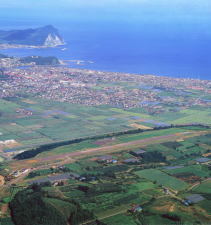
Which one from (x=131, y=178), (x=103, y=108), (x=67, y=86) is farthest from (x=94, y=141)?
(x=67, y=86)

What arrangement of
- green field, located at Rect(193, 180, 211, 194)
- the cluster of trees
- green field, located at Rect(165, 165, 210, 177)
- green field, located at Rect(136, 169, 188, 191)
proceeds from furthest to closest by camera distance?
green field, located at Rect(165, 165, 210, 177) < green field, located at Rect(136, 169, 188, 191) < green field, located at Rect(193, 180, 211, 194) < the cluster of trees

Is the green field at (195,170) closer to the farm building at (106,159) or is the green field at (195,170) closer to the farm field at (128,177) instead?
the farm field at (128,177)

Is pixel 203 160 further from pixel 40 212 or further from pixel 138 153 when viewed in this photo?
pixel 40 212

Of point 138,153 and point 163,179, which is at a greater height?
point 138,153

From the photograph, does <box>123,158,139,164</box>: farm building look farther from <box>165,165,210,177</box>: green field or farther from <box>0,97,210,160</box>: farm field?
<box>0,97,210,160</box>: farm field

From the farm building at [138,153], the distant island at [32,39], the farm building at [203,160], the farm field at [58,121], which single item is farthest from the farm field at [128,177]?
the distant island at [32,39]

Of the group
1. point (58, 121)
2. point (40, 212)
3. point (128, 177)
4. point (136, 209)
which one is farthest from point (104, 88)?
point (40, 212)

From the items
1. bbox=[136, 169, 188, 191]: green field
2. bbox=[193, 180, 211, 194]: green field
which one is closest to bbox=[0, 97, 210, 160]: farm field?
bbox=[136, 169, 188, 191]: green field
